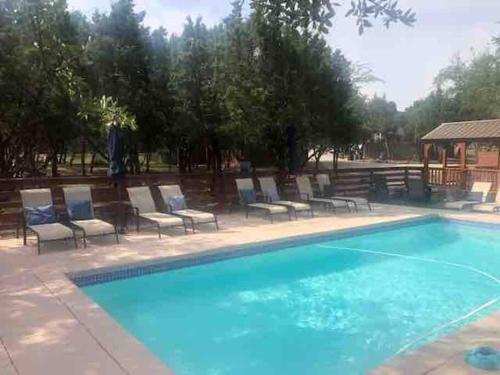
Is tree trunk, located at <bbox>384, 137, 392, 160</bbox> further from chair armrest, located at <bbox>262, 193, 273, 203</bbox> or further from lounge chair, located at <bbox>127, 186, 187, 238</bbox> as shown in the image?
lounge chair, located at <bbox>127, 186, 187, 238</bbox>

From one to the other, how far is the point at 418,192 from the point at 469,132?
5436 mm

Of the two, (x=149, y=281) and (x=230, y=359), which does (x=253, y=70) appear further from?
(x=230, y=359)

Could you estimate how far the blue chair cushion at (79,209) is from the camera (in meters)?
9.12

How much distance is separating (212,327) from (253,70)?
1062 cm

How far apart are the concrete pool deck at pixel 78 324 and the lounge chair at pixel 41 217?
34 cm

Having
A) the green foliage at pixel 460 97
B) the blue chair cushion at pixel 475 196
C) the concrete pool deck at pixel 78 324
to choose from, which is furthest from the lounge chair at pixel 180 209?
the green foliage at pixel 460 97

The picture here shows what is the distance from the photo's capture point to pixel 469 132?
1911 cm

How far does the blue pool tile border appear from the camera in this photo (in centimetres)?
700

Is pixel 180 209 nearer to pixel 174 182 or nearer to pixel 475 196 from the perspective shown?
pixel 174 182

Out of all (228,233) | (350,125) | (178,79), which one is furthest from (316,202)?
(178,79)

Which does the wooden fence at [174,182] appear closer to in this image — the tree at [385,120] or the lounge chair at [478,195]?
the lounge chair at [478,195]

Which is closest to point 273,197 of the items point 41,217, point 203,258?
point 203,258

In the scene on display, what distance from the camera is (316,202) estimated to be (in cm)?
1338

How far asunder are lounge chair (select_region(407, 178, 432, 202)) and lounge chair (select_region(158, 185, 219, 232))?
784cm
